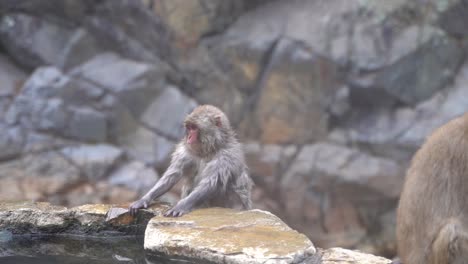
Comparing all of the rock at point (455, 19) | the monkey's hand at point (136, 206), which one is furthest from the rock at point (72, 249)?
the rock at point (455, 19)

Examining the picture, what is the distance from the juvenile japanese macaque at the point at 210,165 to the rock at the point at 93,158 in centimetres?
609

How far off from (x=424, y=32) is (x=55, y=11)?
6491mm

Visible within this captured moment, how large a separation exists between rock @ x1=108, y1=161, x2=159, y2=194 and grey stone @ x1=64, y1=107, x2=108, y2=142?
2.33ft

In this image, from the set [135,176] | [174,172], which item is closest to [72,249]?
[174,172]

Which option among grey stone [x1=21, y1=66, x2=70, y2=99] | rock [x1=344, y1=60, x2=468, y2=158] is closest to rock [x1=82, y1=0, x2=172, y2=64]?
grey stone [x1=21, y1=66, x2=70, y2=99]

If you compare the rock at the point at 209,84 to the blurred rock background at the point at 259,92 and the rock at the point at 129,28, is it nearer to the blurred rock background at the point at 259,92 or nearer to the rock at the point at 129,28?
the blurred rock background at the point at 259,92

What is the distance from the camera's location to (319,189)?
37.3 ft

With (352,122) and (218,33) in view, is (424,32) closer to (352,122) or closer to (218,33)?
(352,122)

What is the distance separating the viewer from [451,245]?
10.6 ft

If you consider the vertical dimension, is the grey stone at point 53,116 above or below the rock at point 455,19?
below

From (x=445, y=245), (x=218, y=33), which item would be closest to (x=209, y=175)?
(x=445, y=245)

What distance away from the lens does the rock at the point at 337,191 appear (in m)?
11.1

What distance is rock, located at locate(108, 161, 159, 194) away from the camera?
1083 centimetres

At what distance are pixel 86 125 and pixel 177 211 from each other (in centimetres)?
737
